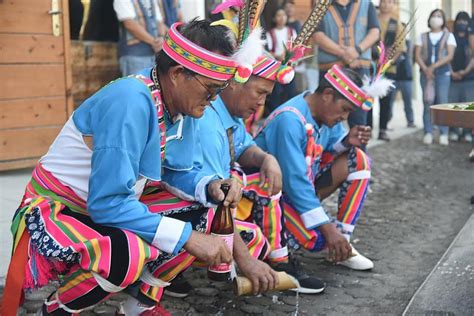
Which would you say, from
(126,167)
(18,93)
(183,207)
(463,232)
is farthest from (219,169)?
(18,93)

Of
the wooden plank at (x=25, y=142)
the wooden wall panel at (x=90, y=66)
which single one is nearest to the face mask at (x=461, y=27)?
the wooden wall panel at (x=90, y=66)

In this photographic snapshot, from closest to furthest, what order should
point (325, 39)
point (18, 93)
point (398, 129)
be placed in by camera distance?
point (18, 93), point (325, 39), point (398, 129)

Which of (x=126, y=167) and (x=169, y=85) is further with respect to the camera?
(x=169, y=85)

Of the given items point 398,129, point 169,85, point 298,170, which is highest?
point 169,85

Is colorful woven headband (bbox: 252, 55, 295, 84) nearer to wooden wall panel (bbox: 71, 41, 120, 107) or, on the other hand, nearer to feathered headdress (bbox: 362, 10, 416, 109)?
feathered headdress (bbox: 362, 10, 416, 109)

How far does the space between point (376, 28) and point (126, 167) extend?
4964mm

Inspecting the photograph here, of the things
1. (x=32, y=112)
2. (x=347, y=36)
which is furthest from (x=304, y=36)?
(x=32, y=112)

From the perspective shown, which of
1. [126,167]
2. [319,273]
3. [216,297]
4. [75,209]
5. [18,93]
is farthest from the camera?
[18,93]

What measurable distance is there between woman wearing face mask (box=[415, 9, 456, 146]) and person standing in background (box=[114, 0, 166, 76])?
188 inches

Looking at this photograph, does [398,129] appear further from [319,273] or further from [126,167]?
[126,167]

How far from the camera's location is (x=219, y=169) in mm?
3195

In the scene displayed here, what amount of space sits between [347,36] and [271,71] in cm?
332

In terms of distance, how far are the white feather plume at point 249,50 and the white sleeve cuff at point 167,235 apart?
67 cm

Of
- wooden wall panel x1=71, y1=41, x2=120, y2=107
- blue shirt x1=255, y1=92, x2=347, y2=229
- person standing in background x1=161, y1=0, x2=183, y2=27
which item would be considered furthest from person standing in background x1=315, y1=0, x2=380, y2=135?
blue shirt x1=255, y1=92, x2=347, y2=229
